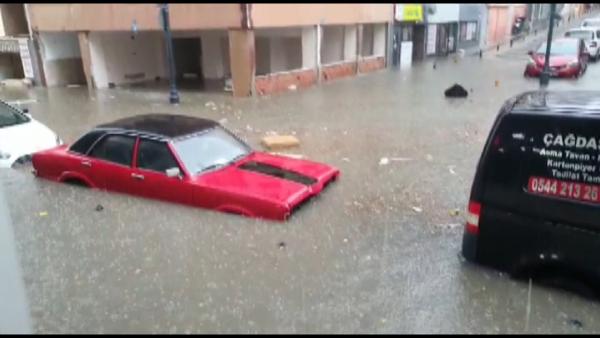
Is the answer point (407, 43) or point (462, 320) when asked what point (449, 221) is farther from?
point (407, 43)

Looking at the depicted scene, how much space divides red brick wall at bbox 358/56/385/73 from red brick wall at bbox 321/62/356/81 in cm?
80

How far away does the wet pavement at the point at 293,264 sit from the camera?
14.0 ft

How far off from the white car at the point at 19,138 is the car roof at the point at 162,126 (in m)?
2.31

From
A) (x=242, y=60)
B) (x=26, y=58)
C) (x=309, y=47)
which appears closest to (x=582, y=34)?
(x=309, y=47)

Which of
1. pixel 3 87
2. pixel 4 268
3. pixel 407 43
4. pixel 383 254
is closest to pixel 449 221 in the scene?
pixel 383 254

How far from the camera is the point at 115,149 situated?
23.4 ft

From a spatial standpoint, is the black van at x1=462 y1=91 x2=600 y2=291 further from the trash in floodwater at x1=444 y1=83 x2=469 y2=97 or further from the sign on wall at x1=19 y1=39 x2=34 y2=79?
the sign on wall at x1=19 y1=39 x2=34 y2=79

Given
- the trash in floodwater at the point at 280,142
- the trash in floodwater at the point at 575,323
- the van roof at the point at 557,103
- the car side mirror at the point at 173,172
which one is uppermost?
the van roof at the point at 557,103

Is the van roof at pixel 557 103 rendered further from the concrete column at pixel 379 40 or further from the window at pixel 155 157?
the concrete column at pixel 379 40

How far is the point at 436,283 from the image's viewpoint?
16.1 ft

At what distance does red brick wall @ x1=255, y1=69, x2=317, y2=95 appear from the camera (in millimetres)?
18172

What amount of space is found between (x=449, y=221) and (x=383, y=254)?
1.38 m

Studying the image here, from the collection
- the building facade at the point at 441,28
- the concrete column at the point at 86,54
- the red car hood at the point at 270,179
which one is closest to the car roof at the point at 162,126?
the red car hood at the point at 270,179

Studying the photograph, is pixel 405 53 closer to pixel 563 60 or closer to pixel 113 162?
pixel 563 60
